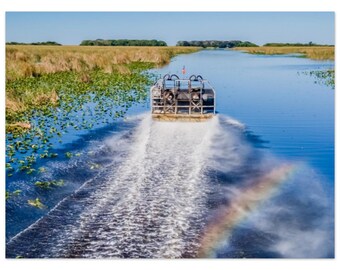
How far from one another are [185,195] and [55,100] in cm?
1385

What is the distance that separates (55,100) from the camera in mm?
23219

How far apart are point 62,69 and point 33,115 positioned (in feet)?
53.1

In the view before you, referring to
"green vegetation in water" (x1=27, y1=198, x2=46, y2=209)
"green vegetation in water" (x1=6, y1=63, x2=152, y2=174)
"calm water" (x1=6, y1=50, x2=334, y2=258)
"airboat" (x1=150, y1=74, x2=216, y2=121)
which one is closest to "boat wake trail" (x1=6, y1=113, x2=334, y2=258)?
"calm water" (x1=6, y1=50, x2=334, y2=258)

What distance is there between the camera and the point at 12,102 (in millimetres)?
20266

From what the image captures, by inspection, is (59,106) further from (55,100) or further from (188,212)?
(188,212)

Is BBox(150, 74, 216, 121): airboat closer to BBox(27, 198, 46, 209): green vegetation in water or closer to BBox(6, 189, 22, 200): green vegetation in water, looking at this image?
A: BBox(6, 189, 22, 200): green vegetation in water

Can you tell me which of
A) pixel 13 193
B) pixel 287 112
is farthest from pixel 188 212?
pixel 287 112

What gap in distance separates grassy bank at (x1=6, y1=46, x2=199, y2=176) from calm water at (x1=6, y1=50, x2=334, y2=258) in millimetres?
1232

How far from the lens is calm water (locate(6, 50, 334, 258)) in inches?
359

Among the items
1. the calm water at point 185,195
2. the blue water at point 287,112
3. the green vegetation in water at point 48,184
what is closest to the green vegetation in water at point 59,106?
the green vegetation in water at point 48,184

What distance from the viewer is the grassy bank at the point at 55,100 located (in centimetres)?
1603

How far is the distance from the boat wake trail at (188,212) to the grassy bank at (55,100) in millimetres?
3202
